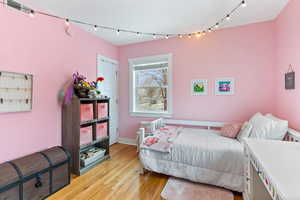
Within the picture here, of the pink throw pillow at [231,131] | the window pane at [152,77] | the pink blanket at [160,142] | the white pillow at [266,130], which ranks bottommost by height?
Answer: the pink blanket at [160,142]

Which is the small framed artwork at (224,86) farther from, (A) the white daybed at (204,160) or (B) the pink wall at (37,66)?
(B) the pink wall at (37,66)

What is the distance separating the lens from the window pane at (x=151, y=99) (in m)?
3.30

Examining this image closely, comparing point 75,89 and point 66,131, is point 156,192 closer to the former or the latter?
point 66,131

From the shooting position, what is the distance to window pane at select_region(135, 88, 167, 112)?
10.8 feet

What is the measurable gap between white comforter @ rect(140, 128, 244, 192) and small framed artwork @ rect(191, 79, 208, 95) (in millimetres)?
1033

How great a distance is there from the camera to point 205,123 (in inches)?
110

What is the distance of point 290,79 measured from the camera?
190cm

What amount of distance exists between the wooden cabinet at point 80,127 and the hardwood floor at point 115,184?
231 mm

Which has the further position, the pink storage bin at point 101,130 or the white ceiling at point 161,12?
the pink storage bin at point 101,130

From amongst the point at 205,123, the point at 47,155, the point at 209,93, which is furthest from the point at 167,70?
the point at 47,155

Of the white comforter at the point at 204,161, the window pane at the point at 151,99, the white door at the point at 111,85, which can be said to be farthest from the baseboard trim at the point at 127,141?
the white comforter at the point at 204,161

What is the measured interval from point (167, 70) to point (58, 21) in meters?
2.25

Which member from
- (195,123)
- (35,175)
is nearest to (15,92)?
(35,175)

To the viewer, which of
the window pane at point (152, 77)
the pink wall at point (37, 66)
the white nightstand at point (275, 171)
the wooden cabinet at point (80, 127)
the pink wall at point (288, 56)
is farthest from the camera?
the window pane at point (152, 77)
